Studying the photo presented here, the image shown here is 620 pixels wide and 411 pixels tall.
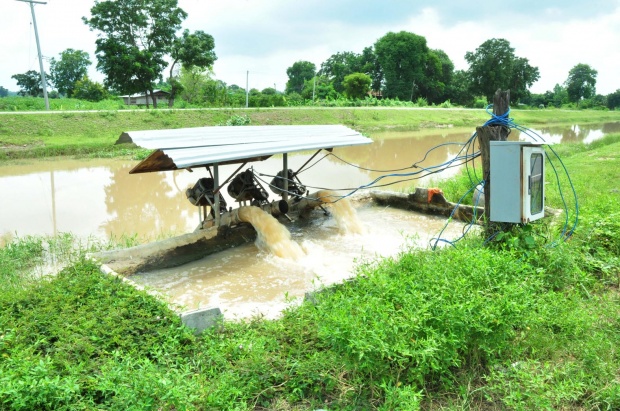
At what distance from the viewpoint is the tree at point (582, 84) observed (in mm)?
75875

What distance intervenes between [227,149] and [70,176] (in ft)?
31.6

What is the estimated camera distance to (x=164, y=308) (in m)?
4.18

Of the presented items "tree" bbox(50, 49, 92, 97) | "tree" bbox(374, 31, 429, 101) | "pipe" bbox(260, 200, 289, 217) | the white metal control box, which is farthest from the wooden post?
"tree" bbox(50, 49, 92, 97)

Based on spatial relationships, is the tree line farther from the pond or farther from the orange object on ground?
the orange object on ground

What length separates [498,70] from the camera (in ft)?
189

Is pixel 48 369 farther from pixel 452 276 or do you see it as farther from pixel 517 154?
pixel 517 154

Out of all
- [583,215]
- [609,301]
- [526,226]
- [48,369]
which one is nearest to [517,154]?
[526,226]

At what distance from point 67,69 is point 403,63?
45137 millimetres

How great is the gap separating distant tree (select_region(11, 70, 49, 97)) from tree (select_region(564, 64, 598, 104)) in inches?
3038

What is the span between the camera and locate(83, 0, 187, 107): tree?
32.3 metres

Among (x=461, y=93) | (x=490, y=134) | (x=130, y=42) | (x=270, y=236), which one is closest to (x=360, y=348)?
(x=490, y=134)

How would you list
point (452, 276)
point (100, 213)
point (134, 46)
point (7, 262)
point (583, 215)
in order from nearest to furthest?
point (452, 276) < point (583, 215) < point (7, 262) < point (100, 213) < point (134, 46)

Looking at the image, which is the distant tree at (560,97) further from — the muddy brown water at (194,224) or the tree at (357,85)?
the muddy brown water at (194,224)

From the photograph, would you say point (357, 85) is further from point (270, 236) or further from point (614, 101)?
point (270, 236)
